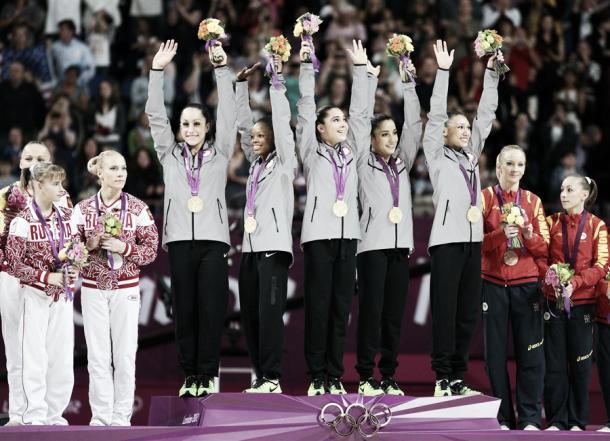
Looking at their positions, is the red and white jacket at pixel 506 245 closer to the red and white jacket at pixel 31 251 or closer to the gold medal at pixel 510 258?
the gold medal at pixel 510 258

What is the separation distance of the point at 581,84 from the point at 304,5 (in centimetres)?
342

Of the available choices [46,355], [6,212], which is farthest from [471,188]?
[6,212]

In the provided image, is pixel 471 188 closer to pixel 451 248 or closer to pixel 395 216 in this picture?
pixel 451 248

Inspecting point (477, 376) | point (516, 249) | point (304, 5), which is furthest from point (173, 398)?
point (304, 5)

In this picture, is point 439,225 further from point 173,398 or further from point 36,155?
point 36,155

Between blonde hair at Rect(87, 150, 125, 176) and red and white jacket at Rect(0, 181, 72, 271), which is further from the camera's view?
red and white jacket at Rect(0, 181, 72, 271)

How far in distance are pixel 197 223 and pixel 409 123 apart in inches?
67.5

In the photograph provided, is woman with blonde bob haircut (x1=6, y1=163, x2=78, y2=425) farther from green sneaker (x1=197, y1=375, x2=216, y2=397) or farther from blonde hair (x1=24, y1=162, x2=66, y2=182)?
green sneaker (x1=197, y1=375, x2=216, y2=397)

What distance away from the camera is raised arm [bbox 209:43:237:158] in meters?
9.10

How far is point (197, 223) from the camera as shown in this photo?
9.03 m

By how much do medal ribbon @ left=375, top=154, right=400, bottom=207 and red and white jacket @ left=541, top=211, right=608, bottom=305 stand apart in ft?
4.06

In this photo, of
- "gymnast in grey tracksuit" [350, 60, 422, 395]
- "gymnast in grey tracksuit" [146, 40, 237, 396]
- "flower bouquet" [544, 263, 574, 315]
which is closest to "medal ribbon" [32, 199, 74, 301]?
"gymnast in grey tracksuit" [146, 40, 237, 396]

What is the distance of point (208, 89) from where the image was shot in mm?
14586

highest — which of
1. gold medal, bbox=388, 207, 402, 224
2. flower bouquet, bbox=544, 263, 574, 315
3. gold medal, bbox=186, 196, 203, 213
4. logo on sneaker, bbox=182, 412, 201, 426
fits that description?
gold medal, bbox=186, 196, 203, 213
